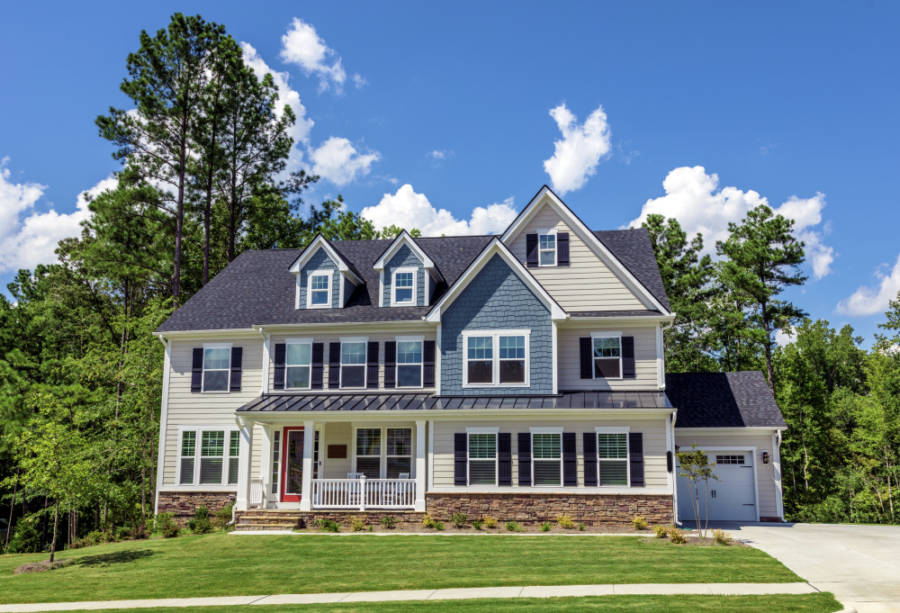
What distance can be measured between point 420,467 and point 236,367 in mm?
Answer: 8011

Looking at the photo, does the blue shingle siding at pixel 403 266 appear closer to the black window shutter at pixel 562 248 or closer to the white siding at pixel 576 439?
the black window shutter at pixel 562 248

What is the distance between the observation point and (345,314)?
24.1 metres

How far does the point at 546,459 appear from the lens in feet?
68.0

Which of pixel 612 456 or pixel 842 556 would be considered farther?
pixel 612 456

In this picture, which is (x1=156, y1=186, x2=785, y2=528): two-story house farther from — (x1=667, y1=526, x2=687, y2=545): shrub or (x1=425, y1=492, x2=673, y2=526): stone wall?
(x1=667, y1=526, x2=687, y2=545): shrub

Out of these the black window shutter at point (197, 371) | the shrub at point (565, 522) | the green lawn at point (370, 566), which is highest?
the black window shutter at point (197, 371)

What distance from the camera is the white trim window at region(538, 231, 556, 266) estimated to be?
2320 centimetres

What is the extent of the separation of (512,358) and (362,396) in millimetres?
5211

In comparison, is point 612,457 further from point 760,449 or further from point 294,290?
point 294,290

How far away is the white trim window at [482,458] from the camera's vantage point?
68.4 ft

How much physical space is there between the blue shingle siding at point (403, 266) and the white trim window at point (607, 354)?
6.23m

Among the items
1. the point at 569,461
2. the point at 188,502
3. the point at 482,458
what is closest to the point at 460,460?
the point at 482,458

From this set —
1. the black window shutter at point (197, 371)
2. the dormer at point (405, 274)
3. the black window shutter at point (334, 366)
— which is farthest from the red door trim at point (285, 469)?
the dormer at point (405, 274)

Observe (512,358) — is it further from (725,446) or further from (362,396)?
(725,446)
